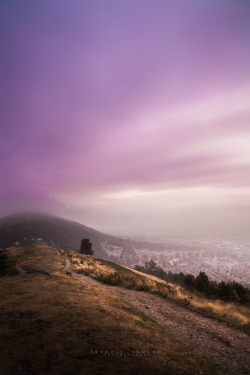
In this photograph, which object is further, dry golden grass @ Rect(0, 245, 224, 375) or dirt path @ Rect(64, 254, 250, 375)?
dirt path @ Rect(64, 254, 250, 375)

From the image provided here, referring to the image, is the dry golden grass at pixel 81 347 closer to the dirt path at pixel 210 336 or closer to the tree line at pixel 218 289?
the dirt path at pixel 210 336

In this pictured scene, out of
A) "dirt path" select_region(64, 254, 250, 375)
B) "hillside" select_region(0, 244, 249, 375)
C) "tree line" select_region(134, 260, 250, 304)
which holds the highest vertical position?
"hillside" select_region(0, 244, 249, 375)

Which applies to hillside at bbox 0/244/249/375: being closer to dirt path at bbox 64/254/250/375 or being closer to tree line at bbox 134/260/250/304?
dirt path at bbox 64/254/250/375

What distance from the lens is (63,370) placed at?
342 centimetres

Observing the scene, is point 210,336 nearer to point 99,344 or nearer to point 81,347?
point 99,344

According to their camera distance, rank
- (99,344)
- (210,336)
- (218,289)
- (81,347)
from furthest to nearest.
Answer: (218,289) → (210,336) → (99,344) → (81,347)

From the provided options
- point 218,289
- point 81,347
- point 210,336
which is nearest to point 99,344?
point 81,347

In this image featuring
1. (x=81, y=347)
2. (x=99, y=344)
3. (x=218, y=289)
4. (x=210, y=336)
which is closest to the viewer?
(x=81, y=347)

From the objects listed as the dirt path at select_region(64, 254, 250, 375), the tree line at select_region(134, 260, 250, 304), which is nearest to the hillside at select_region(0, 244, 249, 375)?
the dirt path at select_region(64, 254, 250, 375)

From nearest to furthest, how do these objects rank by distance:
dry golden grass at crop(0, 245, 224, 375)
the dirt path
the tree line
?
dry golden grass at crop(0, 245, 224, 375) < the dirt path < the tree line

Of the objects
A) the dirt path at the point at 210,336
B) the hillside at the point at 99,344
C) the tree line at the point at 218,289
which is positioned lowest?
the tree line at the point at 218,289

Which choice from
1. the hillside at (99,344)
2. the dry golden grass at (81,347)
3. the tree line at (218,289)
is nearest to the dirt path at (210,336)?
the hillside at (99,344)

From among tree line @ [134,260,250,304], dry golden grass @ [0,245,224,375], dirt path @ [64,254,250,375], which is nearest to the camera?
dry golden grass @ [0,245,224,375]

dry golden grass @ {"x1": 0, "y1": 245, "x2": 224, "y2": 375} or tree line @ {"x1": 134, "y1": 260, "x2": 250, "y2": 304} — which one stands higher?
dry golden grass @ {"x1": 0, "y1": 245, "x2": 224, "y2": 375}
